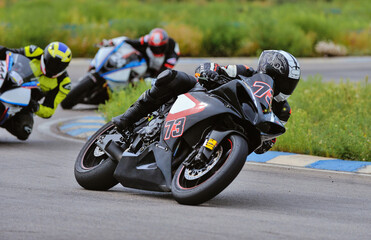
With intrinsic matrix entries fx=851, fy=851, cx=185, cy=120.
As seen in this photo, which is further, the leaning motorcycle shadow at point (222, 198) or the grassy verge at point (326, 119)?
the grassy verge at point (326, 119)

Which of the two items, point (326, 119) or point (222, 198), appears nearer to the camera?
point (222, 198)

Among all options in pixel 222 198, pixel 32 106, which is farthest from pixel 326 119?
pixel 222 198

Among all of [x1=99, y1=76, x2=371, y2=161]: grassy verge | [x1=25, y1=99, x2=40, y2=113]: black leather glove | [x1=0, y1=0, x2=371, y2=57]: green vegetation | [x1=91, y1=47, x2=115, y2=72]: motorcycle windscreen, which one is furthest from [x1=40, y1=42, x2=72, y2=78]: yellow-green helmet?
[x1=0, y1=0, x2=371, y2=57]: green vegetation

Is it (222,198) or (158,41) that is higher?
(222,198)

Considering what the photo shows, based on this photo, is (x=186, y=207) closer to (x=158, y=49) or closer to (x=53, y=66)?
(x=53, y=66)

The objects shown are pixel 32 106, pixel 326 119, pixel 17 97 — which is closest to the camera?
pixel 17 97

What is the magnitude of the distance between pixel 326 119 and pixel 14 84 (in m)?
4.56

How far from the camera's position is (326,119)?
41.2 feet

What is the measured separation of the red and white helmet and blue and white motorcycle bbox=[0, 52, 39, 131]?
442 cm

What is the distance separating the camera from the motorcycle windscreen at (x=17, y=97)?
11.1 metres

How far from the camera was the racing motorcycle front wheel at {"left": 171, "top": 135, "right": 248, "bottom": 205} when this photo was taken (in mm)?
6473

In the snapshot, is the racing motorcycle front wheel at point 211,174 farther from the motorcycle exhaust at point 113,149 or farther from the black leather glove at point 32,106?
the black leather glove at point 32,106

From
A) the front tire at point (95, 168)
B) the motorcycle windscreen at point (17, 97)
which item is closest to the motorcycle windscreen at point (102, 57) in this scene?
the motorcycle windscreen at point (17, 97)

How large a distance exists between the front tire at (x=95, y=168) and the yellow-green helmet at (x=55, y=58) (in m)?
3.50
